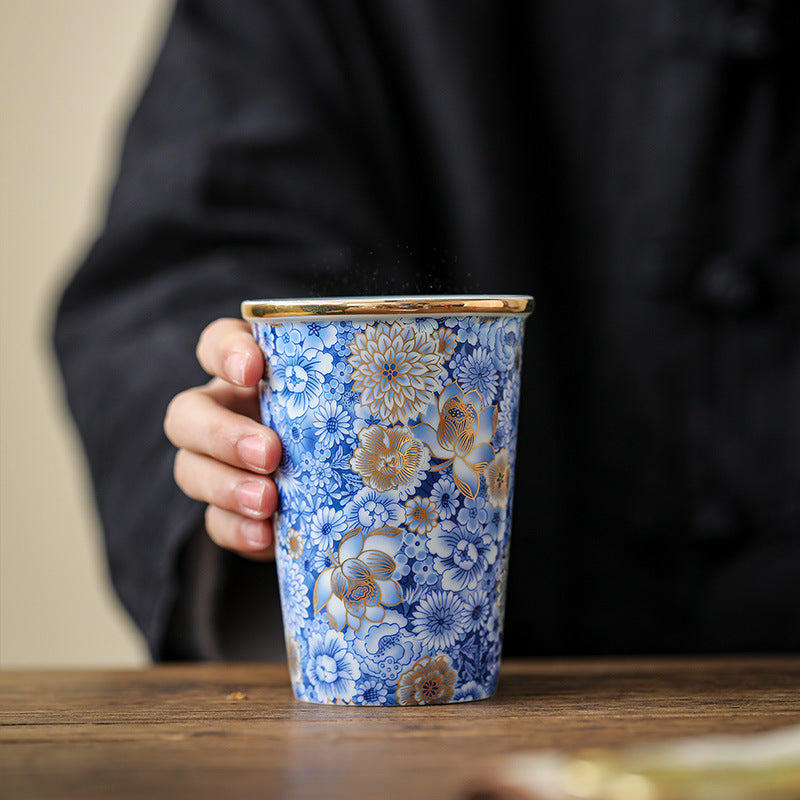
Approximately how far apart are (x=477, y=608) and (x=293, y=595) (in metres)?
0.10

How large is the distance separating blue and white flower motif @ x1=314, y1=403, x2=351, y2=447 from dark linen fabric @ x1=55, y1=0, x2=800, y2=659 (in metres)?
0.38

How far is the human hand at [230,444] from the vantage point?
57 cm

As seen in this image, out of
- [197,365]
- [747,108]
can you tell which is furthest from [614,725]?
[747,108]

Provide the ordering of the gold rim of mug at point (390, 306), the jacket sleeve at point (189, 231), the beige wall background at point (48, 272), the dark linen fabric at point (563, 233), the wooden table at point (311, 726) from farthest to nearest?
the beige wall background at point (48, 272) < the dark linen fabric at point (563, 233) < the jacket sleeve at point (189, 231) < the gold rim of mug at point (390, 306) < the wooden table at point (311, 726)

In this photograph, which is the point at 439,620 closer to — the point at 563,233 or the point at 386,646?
the point at 386,646

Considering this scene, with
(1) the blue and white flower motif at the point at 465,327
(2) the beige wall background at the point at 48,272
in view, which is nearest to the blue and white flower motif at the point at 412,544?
(1) the blue and white flower motif at the point at 465,327

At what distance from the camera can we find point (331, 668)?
0.56m

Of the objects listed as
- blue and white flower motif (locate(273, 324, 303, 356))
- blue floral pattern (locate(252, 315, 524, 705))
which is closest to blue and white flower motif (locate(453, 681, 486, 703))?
blue floral pattern (locate(252, 315, 524, 705))

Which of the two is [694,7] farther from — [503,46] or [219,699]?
[219,699]

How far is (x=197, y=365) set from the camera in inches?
32.9

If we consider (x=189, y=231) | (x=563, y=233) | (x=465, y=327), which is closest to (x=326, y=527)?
(x=465, y=327)

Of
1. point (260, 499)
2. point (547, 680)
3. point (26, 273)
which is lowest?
point (547, 680)

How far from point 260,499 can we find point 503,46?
0.68 meters

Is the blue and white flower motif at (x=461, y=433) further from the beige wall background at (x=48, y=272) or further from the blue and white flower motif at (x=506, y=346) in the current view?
the beige wall background at (x=48, y=272)
